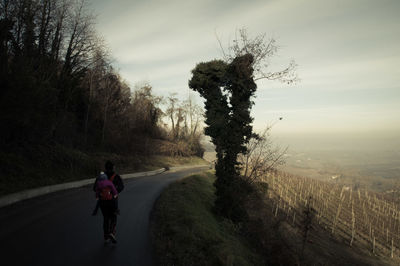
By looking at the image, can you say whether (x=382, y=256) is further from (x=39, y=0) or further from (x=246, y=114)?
(x=39, y=0)

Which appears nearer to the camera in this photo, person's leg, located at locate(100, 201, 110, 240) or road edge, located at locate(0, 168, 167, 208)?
person's leg, located at locate(100, 201, 110, 240)

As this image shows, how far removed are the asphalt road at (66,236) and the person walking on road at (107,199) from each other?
1.51 feet

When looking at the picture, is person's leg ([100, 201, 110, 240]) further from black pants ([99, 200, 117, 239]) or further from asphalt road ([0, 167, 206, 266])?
asphalt road ([0, 167, 206, 266])

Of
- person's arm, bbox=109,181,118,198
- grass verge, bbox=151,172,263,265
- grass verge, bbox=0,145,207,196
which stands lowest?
grass verge, bbox=151,172,263,265

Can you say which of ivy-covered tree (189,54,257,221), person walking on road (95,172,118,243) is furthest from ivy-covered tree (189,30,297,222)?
person walking on road (95,172,118,243)

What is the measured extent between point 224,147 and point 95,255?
29.5ft

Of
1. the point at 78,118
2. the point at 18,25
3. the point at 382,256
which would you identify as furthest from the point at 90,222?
the point at 382,256

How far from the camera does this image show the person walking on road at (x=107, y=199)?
5938mm

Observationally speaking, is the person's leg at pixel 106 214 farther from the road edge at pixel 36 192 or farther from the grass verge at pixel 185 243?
the road edge at pixel 36 192

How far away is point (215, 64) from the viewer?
2153cm

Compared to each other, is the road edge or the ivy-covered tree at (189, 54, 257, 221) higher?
the ivy-covered tree at (189, 54, 257, 221)

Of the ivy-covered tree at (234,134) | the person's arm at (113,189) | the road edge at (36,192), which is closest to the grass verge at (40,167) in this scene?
the road edge at (36,192)

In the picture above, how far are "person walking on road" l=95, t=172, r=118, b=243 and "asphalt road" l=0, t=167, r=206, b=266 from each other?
0.46 metres

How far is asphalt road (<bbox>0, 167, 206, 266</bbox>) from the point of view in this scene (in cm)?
523
